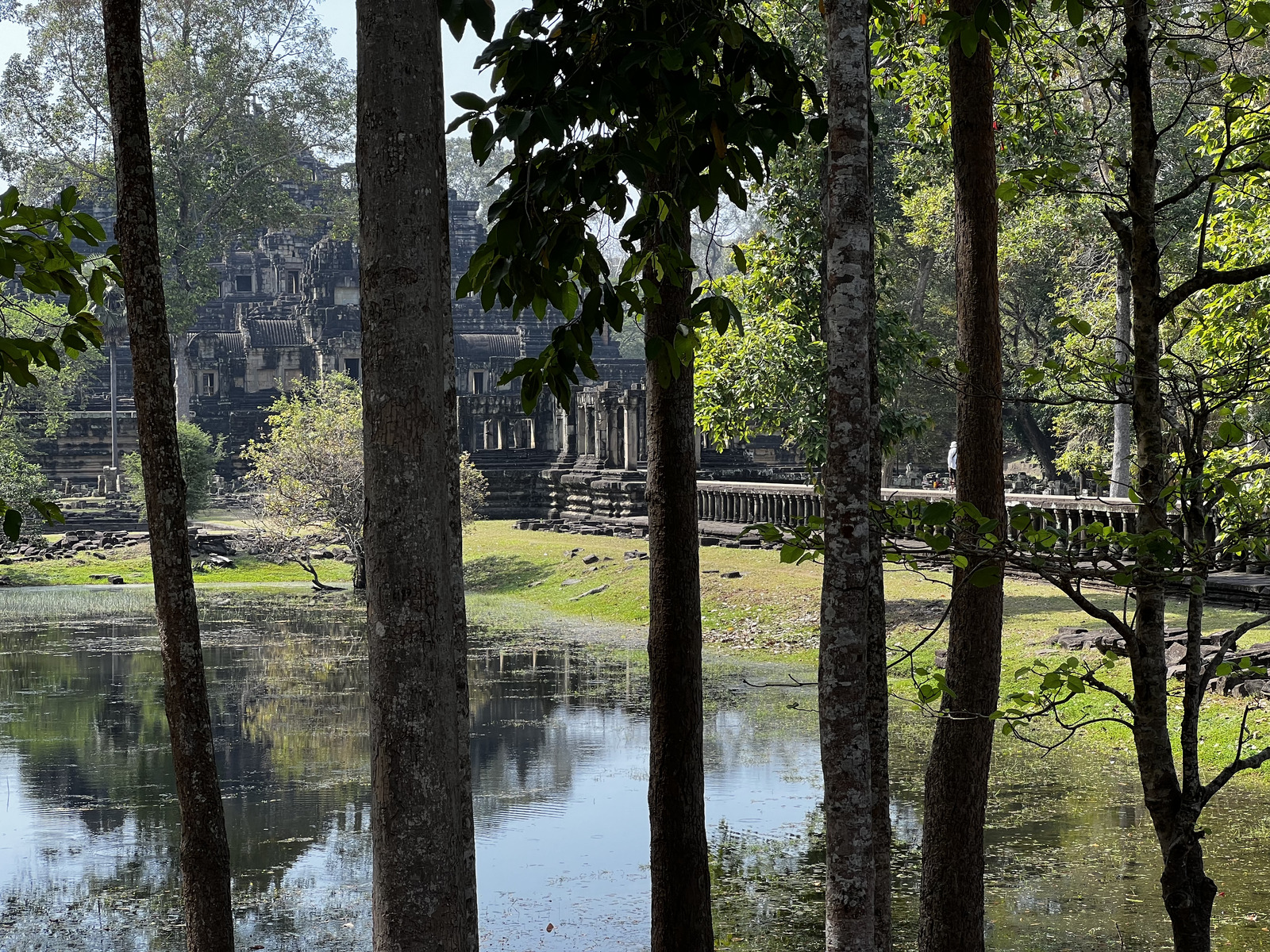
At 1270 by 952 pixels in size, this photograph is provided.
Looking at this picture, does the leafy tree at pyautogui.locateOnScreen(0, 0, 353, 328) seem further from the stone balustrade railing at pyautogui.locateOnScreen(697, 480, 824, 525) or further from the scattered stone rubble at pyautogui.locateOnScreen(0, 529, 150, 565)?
the stone balustrade railing at pyautogui.locateOnScreen(697, 480, 824, 525)

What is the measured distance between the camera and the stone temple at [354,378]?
3631 centimetres

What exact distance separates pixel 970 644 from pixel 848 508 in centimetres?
296

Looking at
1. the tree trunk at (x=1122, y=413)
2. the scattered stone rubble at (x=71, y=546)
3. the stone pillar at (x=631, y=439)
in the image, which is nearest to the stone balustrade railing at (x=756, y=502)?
the tree trunk at (x=1122, y=413)

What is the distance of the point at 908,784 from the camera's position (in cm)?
1102

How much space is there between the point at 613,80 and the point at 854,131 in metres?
0.70

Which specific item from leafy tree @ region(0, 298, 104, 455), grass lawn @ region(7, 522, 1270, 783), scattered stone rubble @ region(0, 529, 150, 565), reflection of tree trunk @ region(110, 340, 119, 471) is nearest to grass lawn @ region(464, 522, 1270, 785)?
grass lawn @ region(7, 522, 1270, 783)

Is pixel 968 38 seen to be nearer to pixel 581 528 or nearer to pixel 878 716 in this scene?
pixel 878 716

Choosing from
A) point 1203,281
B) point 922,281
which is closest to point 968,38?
point 1203,281

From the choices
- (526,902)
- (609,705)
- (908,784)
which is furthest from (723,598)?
(526,902)

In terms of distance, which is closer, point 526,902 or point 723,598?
point 526,902

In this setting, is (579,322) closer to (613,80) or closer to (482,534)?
(613,80)

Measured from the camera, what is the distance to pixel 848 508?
12.0 feet

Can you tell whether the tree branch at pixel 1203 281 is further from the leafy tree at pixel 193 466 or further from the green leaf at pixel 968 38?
the leafy tree at pixel 193 466

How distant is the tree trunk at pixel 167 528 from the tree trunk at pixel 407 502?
6.53ft
